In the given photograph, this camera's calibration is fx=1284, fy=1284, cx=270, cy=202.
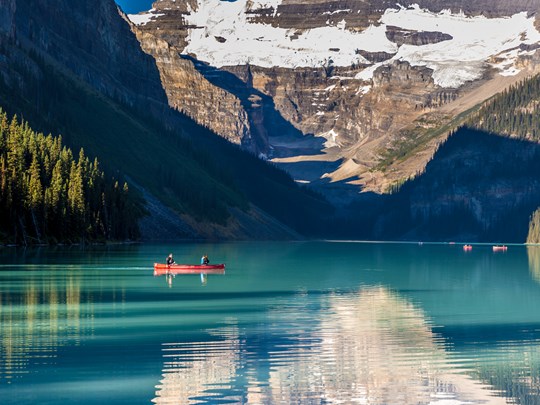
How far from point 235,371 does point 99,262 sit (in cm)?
9931

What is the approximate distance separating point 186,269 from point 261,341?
7486 cm

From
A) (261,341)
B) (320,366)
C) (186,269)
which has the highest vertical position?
(186,269)

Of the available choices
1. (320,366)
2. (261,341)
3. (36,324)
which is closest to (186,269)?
(36,324)

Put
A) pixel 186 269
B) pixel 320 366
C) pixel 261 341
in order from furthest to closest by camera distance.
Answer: pixel 186 269
pixel 261 341
pixel 320 366

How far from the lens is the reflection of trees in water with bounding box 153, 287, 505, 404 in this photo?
178 ft

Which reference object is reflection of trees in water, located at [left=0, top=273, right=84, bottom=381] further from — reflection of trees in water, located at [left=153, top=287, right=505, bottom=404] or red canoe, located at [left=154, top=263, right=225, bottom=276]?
red canoe, located at [left=154, top=263, right=225, bottom=276]

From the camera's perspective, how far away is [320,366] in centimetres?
6228

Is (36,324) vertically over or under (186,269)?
under

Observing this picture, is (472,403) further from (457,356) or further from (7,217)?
(7,217)

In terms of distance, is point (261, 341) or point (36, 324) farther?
point (36, 324)

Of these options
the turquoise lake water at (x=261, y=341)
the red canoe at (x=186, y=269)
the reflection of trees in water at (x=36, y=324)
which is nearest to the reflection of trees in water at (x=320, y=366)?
the turquoise lake water at (x=261, y=341)

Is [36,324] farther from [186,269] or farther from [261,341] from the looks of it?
[186,269]

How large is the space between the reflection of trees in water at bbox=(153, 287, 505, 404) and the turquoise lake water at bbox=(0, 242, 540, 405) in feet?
0.29

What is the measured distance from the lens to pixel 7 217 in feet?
651
